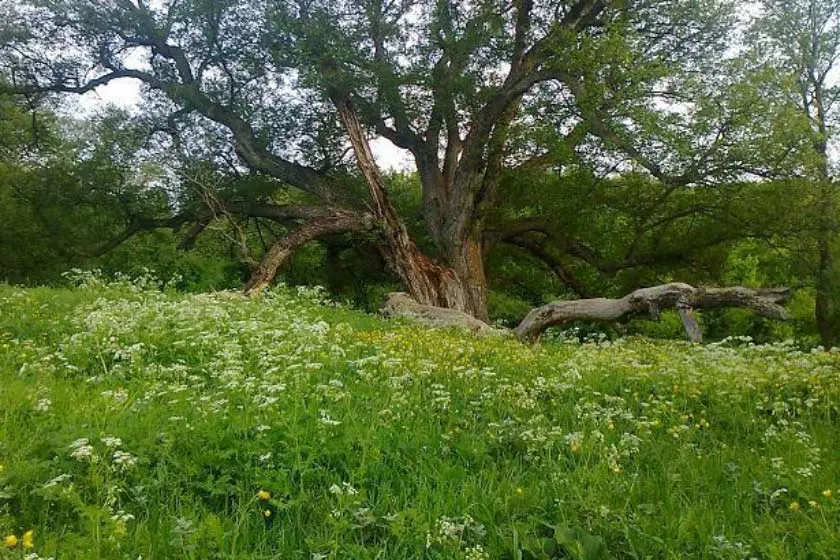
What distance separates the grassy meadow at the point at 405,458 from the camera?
3.13 meters

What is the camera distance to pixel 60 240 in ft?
58.7

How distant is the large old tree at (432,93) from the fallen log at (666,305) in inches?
163

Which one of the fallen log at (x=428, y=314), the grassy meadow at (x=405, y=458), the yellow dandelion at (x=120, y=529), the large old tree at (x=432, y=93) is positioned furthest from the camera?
the large old tree at (x=432, y=93)

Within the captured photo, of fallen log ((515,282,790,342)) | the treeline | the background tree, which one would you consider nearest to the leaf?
fallen log ((515,282,790,342))

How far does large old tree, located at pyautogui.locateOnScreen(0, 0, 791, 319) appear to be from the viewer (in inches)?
512

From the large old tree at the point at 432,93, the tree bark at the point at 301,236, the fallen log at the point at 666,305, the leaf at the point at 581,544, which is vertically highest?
the large old tree at the point at 432,93

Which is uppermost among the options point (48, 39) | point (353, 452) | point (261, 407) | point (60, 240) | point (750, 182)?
point (48, 39)

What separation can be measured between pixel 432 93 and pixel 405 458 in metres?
12.6

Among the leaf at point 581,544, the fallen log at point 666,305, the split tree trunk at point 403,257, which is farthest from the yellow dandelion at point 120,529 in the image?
the split tree trunk at point 403,257

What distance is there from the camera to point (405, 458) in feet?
13.1

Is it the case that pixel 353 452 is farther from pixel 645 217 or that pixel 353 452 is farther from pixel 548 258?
pixel 548 258

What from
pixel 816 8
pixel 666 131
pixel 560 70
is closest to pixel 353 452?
pixel 666 131

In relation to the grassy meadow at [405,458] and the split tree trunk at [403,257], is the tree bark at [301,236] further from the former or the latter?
the grassy meadow at [405,458]

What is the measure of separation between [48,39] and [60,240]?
526cm
